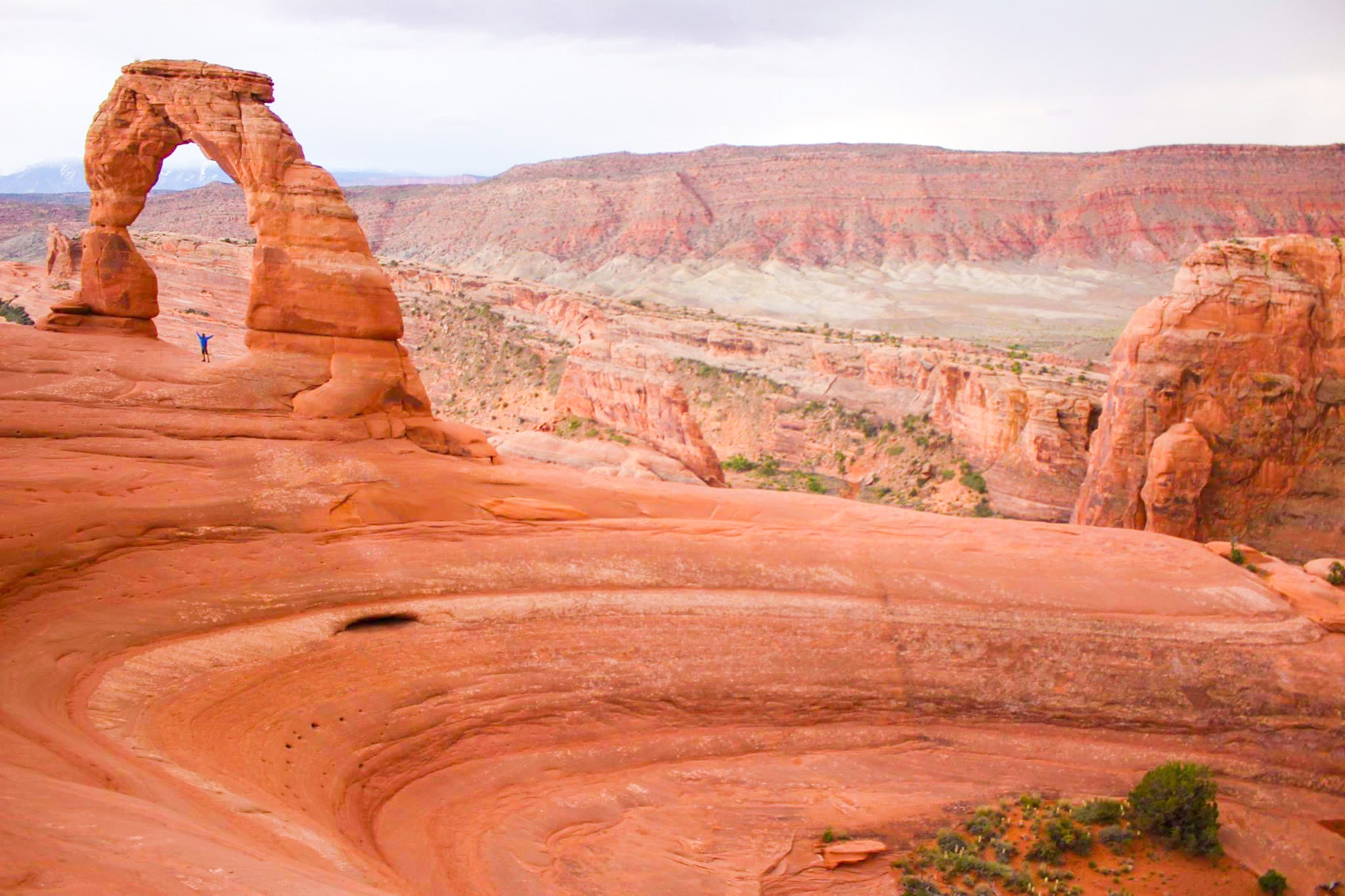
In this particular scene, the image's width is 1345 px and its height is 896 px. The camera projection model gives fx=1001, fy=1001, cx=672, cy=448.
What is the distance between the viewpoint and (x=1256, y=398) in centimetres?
3247

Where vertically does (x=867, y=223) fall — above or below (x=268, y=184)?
above

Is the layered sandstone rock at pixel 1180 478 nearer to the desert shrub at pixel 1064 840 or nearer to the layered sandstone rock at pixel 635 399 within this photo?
the layered sandstone rock at pixel 635 399

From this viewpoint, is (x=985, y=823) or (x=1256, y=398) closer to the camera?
(x=985, y=823)

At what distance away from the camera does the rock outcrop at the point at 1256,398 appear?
106 ft

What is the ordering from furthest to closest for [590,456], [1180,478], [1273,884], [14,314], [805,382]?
[805,382] < [14,314] < [1180,478] < [590,456] < [1273,884]

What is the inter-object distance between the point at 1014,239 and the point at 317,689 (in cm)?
14483

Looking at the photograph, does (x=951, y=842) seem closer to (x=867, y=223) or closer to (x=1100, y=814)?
(x=1100, y=814)

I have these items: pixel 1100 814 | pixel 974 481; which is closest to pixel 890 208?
pixel 974 481

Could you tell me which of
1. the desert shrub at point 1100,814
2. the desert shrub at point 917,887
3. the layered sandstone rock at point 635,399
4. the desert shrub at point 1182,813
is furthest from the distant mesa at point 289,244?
the layered sandstone rock at point 635,399

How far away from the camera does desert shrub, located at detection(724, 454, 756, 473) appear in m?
58.2

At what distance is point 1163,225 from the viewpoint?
13900 centimetres

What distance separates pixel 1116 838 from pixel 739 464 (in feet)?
141

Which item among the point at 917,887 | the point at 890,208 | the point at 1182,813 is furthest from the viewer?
the point at 890,208

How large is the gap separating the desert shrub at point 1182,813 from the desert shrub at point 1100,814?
1.32 feet
